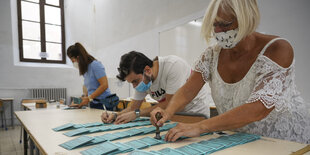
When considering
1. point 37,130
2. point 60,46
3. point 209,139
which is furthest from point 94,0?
point 209,139

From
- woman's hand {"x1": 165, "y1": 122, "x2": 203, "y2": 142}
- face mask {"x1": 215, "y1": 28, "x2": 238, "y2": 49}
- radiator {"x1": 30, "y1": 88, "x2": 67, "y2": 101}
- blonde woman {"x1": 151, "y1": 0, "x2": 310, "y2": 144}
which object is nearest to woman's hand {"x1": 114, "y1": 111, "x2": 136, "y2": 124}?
blonde woman {"x1": 151, "y1": 0, "x2": 310, "y2": 144}

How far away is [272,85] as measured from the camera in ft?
2.47

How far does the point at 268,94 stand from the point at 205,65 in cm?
39

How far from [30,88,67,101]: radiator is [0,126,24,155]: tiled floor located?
1.32 metres

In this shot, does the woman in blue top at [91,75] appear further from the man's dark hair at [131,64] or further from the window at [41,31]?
the window at [41,31]

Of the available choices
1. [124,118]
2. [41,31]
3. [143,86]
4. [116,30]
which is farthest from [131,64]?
[41,31]

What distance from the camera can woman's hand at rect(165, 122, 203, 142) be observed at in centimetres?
79

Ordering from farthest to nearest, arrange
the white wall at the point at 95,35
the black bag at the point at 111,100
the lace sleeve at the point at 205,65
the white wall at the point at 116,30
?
the white wall at the point at 95,35
the white wall at the point at 116,30
the black bag at the point at 111,100
the lace sleeve at the point at 205,65

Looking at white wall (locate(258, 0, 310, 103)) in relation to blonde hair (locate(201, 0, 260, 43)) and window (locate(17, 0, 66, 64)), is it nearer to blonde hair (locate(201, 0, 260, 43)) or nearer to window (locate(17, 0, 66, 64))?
blonde hair (locate(201, 0, 260, 43))

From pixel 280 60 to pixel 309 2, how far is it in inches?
78.2

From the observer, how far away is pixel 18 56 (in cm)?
550

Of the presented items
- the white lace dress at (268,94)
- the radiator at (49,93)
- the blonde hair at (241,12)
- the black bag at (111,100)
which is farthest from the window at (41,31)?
the blonde hair at (241,12)

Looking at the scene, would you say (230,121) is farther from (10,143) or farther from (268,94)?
(10,143)

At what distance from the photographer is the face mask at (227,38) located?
2.83 feet
